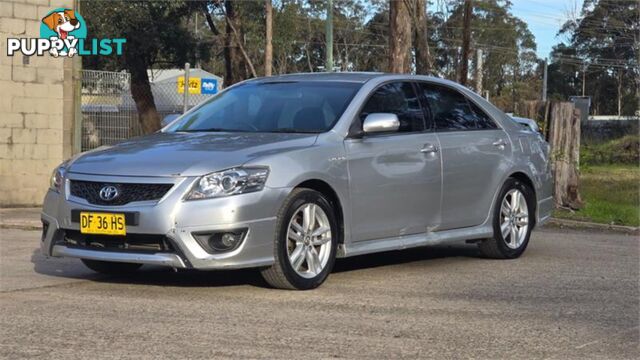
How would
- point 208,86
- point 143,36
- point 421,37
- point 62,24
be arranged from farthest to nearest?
point 143,36, point 208,86, point 421,37, point 62,24

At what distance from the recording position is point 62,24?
47.8 ft

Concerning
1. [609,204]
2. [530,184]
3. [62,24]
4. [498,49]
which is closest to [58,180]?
[530,184]

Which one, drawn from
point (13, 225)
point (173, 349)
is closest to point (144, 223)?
point (173, 349)

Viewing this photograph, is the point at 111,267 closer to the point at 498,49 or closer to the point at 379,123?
the point at 379,123

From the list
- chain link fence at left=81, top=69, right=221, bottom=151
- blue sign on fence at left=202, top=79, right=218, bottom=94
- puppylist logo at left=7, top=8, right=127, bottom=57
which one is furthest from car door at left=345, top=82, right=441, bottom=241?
blue sign on fence at left=202, top=79, right=218, bottom=94

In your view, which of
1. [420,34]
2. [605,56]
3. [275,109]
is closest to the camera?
[275,109]

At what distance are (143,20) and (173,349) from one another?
27728 mm

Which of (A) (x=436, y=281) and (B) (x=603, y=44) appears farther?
(B) (x=603, y=44)

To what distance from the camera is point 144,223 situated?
632 centimetres

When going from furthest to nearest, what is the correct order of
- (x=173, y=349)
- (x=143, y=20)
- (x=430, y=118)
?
1. (x=143, y=20)
2. (x=430, y=118)
3. (x=173, y=349)

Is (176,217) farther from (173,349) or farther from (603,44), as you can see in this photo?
(603,44)

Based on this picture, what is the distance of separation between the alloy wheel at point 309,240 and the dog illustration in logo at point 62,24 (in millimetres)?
8824

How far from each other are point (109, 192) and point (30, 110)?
8.35m

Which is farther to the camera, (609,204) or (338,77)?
(609,204)
